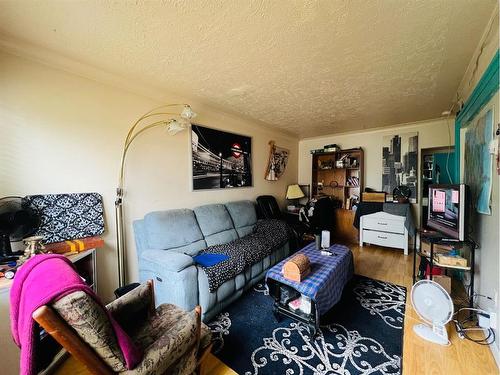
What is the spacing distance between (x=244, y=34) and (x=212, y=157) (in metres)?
1.80

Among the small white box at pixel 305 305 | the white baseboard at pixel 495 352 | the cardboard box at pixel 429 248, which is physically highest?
the cardboard box at pixel 429 248

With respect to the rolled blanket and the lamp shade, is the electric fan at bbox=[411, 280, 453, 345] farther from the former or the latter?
the lamp shade

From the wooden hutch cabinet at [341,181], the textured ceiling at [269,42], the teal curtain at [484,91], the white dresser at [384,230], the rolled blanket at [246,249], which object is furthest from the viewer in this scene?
the wooden hutch cabinet at [341,181]

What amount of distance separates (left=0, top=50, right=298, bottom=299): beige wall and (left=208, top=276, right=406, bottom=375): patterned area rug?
1.31 meters

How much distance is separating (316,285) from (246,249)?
92cm

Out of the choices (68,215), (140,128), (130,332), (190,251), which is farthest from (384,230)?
(68,215)

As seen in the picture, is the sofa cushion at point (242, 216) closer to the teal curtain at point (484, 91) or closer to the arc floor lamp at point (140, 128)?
the arc floor lamp at point (140, 128)

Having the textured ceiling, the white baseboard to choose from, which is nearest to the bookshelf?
the textured ceiling

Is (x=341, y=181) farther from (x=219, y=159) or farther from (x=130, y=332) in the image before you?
(x=130, y=332)

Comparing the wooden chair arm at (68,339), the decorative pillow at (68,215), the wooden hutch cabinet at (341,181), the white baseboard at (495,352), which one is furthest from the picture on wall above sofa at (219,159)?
the white baseboard at (495,352)

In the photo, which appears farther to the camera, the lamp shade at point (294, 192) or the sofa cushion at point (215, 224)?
the lamp shade at point (294, 192)

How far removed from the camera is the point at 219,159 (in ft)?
10.3

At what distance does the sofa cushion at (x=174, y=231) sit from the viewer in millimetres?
2125

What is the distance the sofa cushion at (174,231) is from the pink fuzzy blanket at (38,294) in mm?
1165
